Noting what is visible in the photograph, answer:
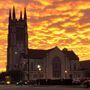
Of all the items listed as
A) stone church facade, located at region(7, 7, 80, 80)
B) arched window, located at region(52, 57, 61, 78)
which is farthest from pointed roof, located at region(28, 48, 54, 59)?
arched window, located at region(52, 57, 61, 78)

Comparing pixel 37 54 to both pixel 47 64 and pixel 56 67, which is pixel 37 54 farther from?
pixel 56 67

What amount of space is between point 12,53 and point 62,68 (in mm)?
26561

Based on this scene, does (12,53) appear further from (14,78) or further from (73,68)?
(73,68)

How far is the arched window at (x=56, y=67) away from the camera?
617 feet

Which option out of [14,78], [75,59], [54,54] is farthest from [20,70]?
[75,59]

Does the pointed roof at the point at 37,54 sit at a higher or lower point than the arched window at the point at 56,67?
higher

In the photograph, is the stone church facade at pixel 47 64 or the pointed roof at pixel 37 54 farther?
the pointed roof at pixel 37 54

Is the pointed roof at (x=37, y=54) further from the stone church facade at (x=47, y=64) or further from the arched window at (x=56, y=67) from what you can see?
the arched window at (x=56, y=67)

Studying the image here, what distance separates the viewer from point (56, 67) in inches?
7407

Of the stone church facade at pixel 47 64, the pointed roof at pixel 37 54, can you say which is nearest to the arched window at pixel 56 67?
the stone church facade at pixel 47 64

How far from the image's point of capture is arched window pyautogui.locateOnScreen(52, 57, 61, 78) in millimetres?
188000

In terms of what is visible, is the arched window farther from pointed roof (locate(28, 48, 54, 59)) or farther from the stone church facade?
pointed roof (locate(28, 48, 54, 59))

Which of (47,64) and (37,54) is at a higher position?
(37,54)

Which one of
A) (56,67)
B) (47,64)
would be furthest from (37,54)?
(56,67)
